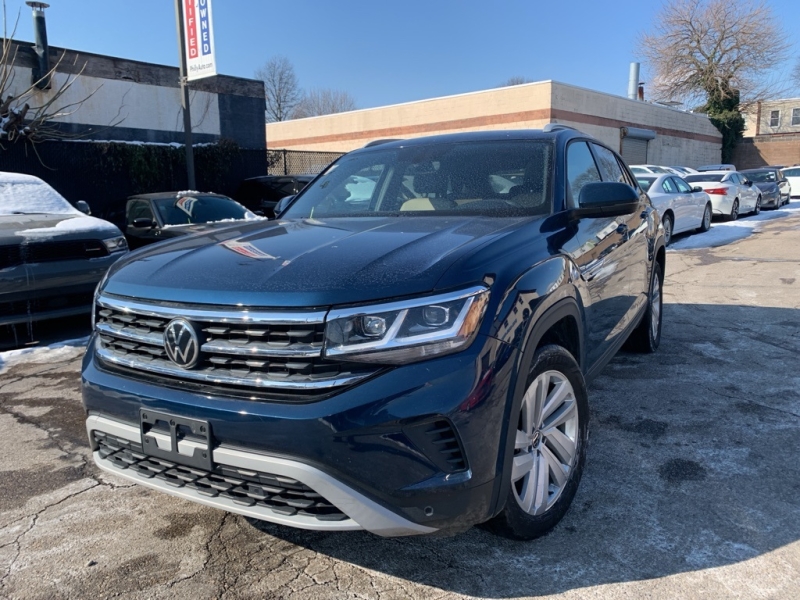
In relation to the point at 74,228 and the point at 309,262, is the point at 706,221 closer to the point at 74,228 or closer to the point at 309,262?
the point at 74,228

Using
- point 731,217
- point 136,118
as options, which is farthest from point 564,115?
point 136,118

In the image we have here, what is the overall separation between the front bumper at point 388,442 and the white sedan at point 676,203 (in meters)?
11.1

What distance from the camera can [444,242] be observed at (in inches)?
99.1

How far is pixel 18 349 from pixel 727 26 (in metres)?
46.0

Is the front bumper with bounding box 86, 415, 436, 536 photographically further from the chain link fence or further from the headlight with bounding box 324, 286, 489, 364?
the chain link fence

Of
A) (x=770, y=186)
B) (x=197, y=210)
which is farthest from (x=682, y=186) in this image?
(x=770, y=186)

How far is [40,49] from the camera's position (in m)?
14.3

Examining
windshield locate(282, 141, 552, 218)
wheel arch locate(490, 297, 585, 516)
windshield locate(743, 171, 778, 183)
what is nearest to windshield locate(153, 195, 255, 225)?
windshield locate(282, 141, 552, 218)

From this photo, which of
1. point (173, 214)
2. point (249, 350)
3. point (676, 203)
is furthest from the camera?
point (676, 203)

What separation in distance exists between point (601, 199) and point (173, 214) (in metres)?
7.22

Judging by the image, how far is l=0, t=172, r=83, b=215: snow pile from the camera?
7.11 meters

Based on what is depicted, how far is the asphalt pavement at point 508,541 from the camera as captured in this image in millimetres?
2430

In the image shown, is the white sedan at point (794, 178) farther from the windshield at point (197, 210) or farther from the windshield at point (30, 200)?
the windshield at point (30, 200)

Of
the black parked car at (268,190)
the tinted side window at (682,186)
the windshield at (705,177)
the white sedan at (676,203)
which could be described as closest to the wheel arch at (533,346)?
the white sedan at (676,203)
